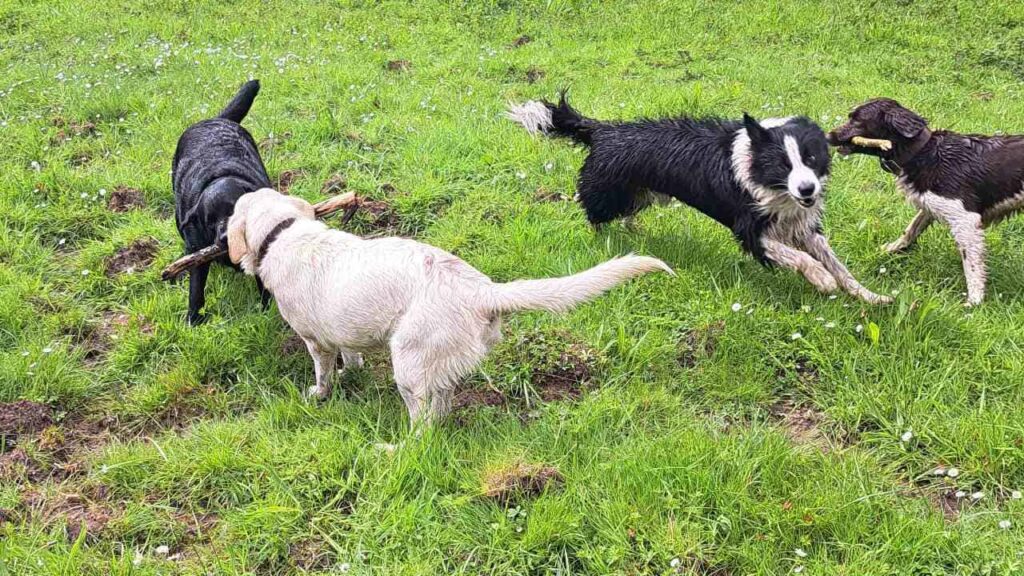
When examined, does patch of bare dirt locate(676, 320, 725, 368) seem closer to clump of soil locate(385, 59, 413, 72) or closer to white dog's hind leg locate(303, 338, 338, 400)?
white dog's hind leg locate(303, 338, 338, 400)

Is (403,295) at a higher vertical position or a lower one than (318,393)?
higher

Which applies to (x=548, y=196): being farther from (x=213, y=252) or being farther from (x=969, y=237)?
(x=969, y=237)

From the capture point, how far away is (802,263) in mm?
3756

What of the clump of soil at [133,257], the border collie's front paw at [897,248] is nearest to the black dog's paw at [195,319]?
the clump of soil at [133,257]

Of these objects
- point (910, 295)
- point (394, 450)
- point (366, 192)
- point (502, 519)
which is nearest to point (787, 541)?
point (502, 519)

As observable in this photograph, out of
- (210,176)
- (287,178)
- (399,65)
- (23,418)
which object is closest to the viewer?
(23,418)

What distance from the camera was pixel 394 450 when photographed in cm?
299

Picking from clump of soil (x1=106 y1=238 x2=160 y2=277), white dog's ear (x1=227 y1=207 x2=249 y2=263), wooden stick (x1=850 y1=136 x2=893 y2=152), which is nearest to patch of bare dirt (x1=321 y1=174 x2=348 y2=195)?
clump of soil (x1=106 y1=238 x2=160 y2=277)

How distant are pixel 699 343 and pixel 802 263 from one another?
719 mm

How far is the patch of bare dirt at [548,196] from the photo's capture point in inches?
204

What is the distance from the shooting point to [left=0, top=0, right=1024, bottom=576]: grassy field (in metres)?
2.61

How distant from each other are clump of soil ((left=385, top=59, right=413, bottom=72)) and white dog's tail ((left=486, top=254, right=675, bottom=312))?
18.4 feet

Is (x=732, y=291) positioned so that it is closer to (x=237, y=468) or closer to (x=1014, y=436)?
(x=1014, y=436)

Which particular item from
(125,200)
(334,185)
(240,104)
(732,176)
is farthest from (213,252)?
(732,176)
